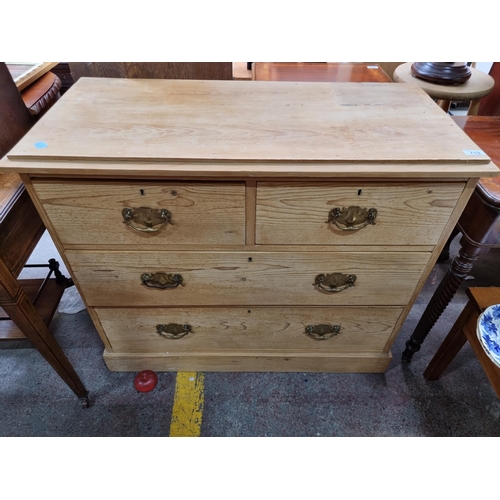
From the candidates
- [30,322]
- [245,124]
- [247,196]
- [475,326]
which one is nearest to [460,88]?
[475,326]

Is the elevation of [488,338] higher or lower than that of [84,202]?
lower

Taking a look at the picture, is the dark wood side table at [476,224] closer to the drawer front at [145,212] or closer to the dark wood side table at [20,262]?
the drawer front at [145,212]

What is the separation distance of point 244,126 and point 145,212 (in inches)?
13.8

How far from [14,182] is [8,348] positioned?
867 millimetres

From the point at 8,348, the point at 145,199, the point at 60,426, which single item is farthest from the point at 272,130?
the point at 8,348

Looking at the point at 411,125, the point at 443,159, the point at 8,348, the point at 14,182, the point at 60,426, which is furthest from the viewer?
the point at 8,348

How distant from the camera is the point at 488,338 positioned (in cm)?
104

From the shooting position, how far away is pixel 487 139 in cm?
125

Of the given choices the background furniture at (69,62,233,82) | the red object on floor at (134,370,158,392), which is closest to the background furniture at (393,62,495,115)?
the background furniture at (69,62,233,82)

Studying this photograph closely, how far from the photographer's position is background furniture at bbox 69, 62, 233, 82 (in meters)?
1.33

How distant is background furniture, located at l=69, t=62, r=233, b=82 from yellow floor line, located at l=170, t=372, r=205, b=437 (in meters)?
1.21

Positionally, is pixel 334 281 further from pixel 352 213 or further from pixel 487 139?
pixel 487 139

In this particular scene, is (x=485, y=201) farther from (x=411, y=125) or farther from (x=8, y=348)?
(x=8, y=348)

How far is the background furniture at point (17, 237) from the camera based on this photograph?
1008mm
